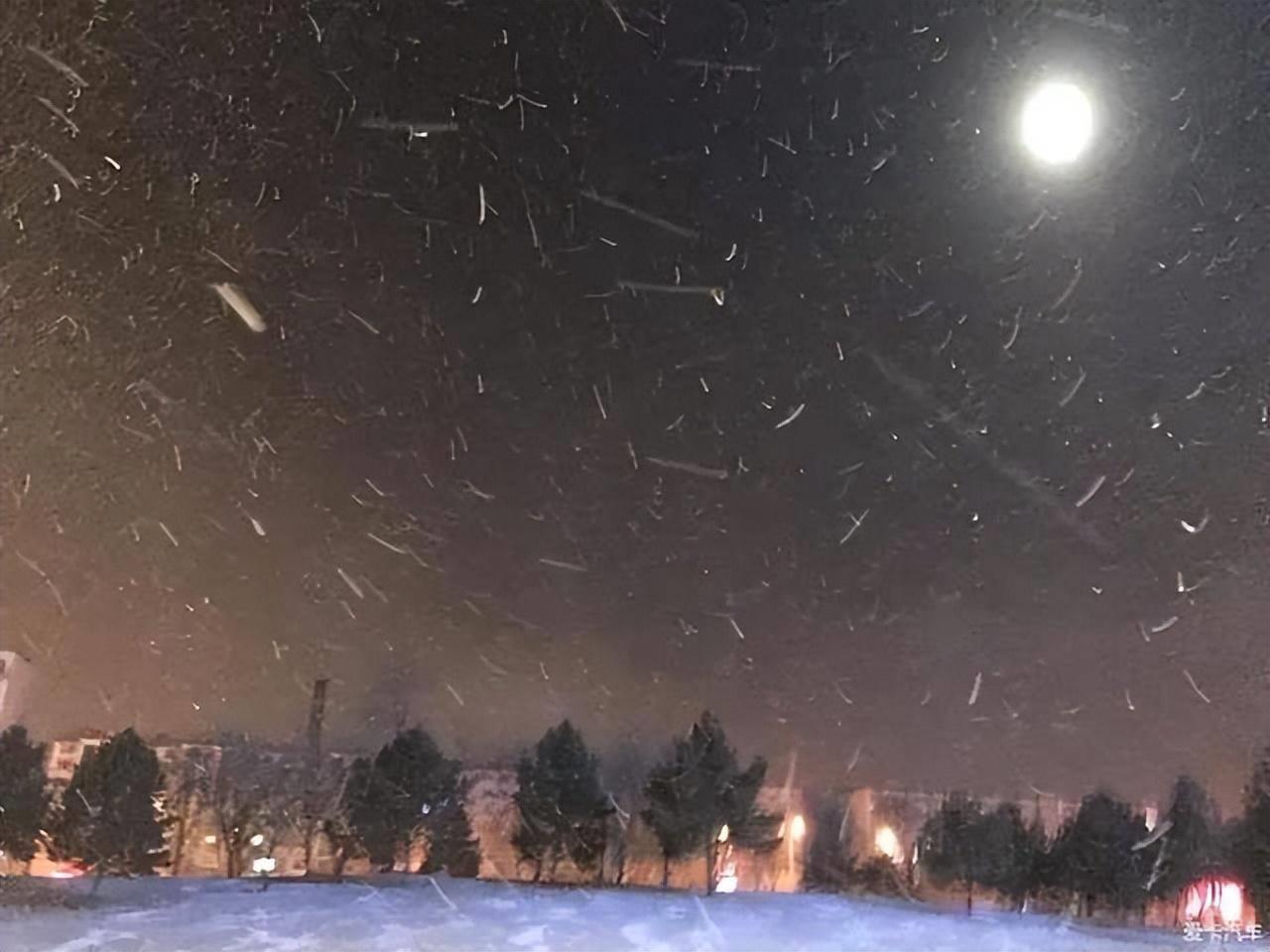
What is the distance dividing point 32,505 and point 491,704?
607mm

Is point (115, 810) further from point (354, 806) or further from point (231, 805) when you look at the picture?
point (354, 806)

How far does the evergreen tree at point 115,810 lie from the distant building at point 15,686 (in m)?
0.10

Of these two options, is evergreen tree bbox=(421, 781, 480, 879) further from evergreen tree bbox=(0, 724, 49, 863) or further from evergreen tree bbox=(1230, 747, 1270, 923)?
evergreen tree bbox=(1230, 747, 1270, 923)

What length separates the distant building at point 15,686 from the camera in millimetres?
1226

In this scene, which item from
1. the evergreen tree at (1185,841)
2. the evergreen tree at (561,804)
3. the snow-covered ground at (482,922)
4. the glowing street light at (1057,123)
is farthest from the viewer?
the glowing street light at (1057,123)

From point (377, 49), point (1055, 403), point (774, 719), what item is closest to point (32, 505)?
point (377, 49)

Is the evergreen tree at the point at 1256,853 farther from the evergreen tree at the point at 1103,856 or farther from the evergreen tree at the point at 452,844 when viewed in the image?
the evergreen tree at the point at 452,844

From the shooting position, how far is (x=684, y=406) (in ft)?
4.84

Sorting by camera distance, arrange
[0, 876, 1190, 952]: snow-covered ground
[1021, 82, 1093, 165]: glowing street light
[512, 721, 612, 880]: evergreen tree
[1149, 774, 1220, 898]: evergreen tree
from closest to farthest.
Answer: [0, 876, 1190, 952]: snow-covered ground < [512, 721, 612, 880]: evergreen tree < [1149, 774, 1220, 898]: evergreen tree < [1021, 82, 1093, 165]: glowing street light

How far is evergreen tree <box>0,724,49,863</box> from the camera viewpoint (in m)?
1.17

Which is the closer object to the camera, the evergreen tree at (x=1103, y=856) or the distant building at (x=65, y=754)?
the distant building at (x=65, y=754)

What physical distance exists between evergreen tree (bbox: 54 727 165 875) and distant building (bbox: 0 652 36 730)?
10 cm

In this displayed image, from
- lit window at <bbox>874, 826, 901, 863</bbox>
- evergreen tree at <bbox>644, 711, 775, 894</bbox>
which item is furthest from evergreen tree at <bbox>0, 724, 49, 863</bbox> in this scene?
lit window at <bbox>874, 826, 901, 863</bbox>

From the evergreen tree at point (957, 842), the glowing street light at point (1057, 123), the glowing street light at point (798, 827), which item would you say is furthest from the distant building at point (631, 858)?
the glowing street light at point (1057, 123)
